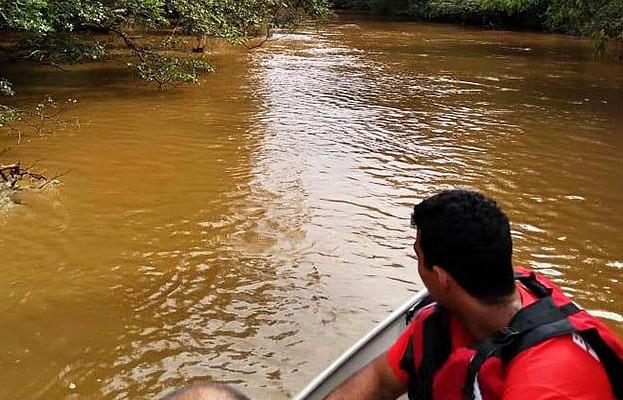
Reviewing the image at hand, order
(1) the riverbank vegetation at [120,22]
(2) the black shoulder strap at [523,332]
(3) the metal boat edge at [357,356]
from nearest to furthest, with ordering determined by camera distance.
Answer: (2) the black shoulder strap at [523,332], (3) the metal boat edge at [357,356], (1) the riverbank vegetation at [120,22]

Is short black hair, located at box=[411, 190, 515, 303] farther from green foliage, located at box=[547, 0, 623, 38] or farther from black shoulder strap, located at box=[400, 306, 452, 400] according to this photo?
green foliage, located at box=[547, 0, 623, 38]

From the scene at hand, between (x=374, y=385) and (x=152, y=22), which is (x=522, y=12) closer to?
(x=152, y=22)

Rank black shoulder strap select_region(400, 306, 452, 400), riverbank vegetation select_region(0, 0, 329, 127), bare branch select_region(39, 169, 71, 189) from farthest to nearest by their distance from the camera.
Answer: riverbank vegetation select_region(0, 0, 329, 127) < bare branch select_region(39, 169, 71, 189) < black shoulder strap select_region(400, 306, 452, 400)

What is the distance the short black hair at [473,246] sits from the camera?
203cm

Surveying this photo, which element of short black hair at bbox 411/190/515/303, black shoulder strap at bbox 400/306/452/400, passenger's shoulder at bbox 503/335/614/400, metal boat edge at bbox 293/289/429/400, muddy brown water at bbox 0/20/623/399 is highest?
short black hair at bbox 411/190/515/303

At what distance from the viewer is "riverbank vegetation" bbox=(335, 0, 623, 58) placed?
44.7ft

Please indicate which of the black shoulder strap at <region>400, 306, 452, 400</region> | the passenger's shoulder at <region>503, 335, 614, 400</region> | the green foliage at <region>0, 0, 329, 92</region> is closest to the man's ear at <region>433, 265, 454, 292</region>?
the black shoulder strap at <region>400, 306, 452, 400</region>

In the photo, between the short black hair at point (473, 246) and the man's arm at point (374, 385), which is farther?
the man's arm at point (374, 385)

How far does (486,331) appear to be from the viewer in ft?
6.77

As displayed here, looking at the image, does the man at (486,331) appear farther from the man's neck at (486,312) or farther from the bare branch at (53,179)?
the bare branch at (53,179)

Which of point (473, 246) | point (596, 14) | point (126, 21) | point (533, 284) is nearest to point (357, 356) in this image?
point (533, 284)

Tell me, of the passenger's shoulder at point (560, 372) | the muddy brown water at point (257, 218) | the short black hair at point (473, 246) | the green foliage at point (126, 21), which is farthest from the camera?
the green foliage at point (126, 21)

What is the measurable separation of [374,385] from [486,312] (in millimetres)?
546

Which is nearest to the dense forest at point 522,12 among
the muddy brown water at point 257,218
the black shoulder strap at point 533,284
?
the muddy brown water at point 257,218
